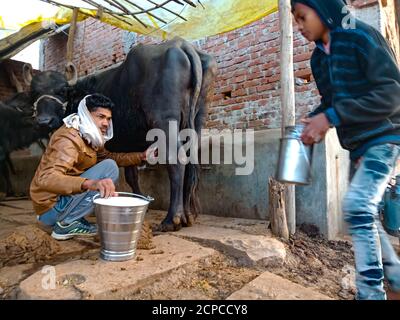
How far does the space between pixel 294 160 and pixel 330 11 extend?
79 centimetres

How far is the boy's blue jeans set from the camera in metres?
1.41

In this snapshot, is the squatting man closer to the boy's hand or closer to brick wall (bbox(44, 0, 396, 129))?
the boy's hand

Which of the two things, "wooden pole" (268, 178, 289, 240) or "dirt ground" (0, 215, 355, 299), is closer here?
"dirt ground" (0, 215, 355, 299)

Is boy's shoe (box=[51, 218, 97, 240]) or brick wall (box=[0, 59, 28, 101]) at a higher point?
brick wall (box=[0, 59, 28, 101])

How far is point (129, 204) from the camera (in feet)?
6.24

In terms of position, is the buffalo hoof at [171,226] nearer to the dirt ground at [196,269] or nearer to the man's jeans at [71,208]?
the dirt ground at [196,269]

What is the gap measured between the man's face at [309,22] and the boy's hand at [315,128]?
46 cm

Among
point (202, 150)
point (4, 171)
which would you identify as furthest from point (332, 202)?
point (4, 171)

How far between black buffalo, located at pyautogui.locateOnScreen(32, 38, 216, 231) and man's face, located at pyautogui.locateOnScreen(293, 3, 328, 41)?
1.53m

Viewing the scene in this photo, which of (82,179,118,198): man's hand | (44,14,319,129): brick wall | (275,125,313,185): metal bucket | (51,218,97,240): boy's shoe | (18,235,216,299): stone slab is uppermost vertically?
(44,14,319,129): brick wall

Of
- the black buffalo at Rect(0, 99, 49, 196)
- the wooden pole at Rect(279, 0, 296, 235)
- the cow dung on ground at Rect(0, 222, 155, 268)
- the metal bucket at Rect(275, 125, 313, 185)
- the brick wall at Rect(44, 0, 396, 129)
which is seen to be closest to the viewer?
the metal bucket at Rect(275, 125, 313, 185)

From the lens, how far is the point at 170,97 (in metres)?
2.98

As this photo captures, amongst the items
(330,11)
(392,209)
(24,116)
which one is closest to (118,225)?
(330,11)

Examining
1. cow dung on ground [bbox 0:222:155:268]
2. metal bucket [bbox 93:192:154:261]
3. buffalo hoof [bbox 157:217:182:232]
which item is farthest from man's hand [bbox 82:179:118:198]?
buffalo hoof [bbox 157:217:182:232]
